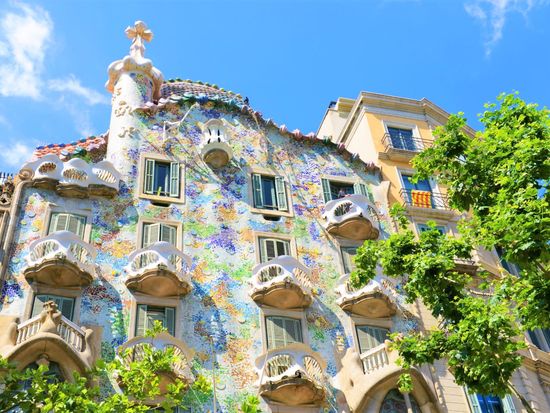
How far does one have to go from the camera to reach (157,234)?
71.9ft

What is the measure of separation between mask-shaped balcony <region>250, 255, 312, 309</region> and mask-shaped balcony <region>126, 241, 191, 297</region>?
2147mm

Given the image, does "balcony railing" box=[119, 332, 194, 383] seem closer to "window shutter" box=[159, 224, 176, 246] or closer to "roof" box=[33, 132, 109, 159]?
"window shutter" box=[159, 224, 176, 246]

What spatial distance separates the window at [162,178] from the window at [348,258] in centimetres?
598

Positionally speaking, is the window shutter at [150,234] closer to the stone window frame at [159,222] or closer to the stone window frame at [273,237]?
the stone window frame at [159,222]

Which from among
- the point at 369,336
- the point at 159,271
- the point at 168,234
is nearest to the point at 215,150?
the point at 168,234

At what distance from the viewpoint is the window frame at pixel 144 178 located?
76.1 feet

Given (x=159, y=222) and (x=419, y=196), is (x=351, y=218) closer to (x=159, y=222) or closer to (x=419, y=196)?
(x=419, y=196)

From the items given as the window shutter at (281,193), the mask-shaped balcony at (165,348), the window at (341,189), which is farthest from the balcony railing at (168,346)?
the window at (341,189)

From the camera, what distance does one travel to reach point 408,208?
25156 mm

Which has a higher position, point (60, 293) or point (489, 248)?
point (60, 293)

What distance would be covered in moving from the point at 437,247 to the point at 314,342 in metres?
6.05

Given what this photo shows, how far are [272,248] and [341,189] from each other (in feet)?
14.9

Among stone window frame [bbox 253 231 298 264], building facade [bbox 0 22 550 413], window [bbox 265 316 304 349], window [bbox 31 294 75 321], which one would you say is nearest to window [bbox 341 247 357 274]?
building facade [bbox 0 22 550 413]

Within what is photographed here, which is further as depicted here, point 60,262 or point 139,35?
point 139,35
